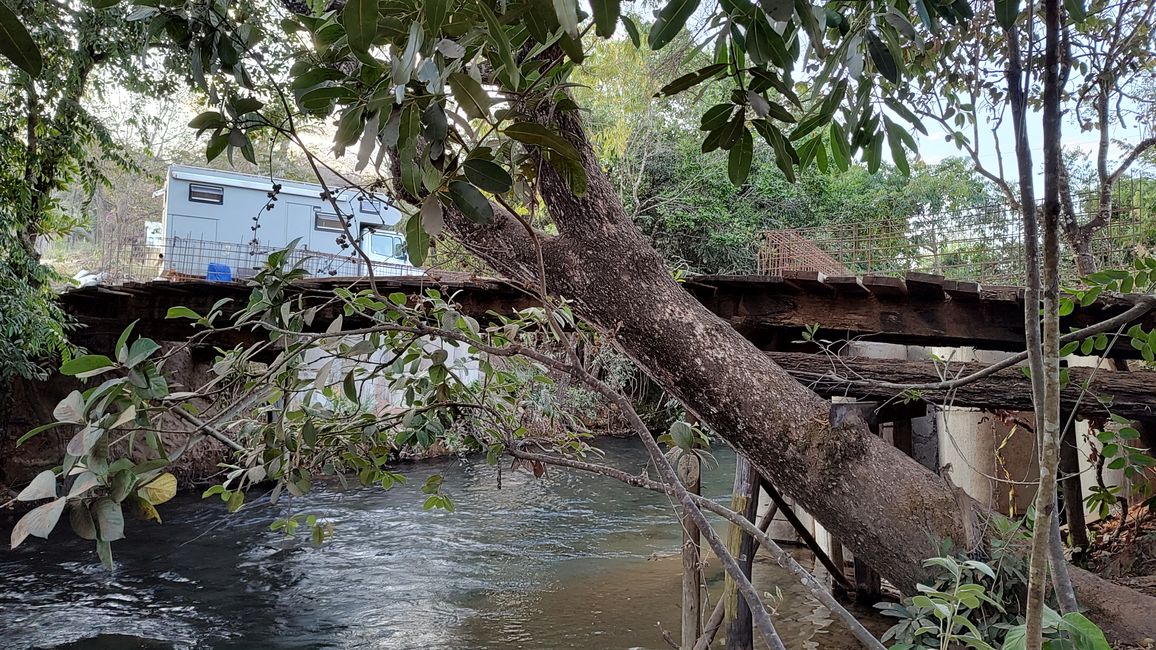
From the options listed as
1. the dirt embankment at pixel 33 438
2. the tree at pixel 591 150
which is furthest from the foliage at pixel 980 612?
the dirt embankment at pixel 33 438

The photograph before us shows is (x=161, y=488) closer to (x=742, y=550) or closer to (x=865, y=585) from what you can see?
(x=742, y=550)

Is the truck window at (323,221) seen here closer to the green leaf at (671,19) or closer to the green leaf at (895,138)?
the green leaf at (895,138)

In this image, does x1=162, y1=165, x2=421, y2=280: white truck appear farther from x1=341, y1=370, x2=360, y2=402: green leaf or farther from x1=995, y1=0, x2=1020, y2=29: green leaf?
x1=995, y1=0, x2=1020, y2=29: green leaf

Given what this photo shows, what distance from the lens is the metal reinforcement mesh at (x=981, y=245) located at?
695cm

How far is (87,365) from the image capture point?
1257 mm

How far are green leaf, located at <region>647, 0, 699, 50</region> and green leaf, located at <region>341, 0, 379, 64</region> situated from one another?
53cm

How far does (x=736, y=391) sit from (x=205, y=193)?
50.4ft

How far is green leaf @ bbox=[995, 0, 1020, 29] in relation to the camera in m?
1.14

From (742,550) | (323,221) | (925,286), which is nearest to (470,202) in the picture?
(742,550)

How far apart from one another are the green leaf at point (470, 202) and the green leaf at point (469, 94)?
0.46 feet

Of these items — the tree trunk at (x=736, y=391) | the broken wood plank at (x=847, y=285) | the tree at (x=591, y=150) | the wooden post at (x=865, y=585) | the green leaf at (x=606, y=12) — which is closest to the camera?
the green leaf at (x=606, y=12)

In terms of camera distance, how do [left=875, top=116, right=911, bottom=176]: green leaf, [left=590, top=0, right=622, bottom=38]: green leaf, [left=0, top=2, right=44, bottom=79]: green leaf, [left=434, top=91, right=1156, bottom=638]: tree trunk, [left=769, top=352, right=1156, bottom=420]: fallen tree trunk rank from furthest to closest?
1. [left=769, top=352, right=1156, bottom=420]: fallen tree trunk
2. [left=434, top=91, right=1156, bottom=638]: tree trunk
3. [left=875, top=116, right=911, bottom=176]: green leaf
4. [left=590, top=0, right=622, bottom=38]: green leaf
5. [left=0, top=2, right=44, bottom=79]: green leaf

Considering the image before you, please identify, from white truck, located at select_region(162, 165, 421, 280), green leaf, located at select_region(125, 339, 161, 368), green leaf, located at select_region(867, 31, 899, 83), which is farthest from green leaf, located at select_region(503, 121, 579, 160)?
white truck, located at select_region(162, 165, 421, 280)

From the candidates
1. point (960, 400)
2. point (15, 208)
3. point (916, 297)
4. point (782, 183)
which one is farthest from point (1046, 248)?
point (782, 183)
